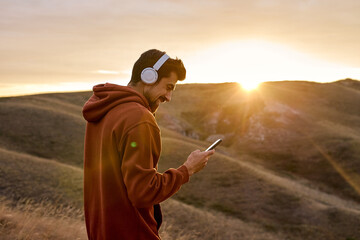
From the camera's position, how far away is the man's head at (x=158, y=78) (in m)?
2.87

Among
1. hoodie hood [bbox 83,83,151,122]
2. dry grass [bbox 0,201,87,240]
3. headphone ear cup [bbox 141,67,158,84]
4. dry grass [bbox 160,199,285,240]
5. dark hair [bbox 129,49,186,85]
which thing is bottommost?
dry grass [bbox 160,199,285,240]

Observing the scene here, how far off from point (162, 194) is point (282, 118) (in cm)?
6474

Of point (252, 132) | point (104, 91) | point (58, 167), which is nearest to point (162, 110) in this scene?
point (252, 132)

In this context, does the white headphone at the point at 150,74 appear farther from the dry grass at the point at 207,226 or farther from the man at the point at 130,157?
A: the dry grass at the point at 207,226

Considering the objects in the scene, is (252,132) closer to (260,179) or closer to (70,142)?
(260,179)

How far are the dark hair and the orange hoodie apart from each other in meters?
0.24

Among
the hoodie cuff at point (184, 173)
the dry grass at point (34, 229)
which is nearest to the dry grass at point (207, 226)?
the dry grass at point (34, 229)

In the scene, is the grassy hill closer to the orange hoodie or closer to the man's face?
the orange hoodie

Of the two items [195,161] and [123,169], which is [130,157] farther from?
[195,161]

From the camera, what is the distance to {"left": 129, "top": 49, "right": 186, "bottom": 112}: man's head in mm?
2873

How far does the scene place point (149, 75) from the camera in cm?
280

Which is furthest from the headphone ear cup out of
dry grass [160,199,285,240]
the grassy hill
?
dry grass [160,199,285,240]

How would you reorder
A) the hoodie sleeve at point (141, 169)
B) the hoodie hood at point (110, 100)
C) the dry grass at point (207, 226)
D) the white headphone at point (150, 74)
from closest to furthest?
the hoodie sleeve at point (141, 169)
the hoodie hood at point (110, 100)
the white headphone at point (150, 74)
the dry grass at point (207, 226)

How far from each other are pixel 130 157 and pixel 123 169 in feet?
0.40
